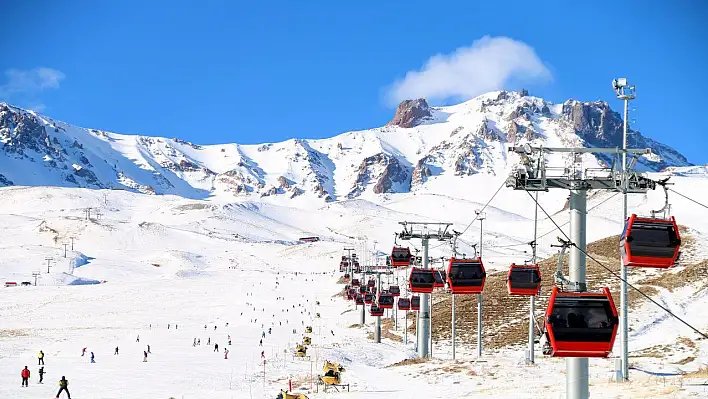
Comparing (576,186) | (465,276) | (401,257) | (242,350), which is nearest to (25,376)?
(465,276)

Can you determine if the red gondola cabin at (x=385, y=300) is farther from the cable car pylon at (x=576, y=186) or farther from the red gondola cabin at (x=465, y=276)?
the cable car pylon at (x=576, y=186)

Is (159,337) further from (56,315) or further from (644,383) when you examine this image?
(644,383)

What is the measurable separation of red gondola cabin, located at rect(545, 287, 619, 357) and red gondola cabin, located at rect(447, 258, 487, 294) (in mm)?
12894

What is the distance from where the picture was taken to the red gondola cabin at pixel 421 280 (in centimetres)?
3972

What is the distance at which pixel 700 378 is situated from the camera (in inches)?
950

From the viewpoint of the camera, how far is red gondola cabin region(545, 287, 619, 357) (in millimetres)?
13922

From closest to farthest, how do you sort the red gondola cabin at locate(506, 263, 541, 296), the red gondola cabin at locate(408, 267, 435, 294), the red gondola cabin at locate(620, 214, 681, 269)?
the red gondola cabin at locate(620, 214, 681, 269) < the red gondola cabin at locate(506, 263, 541, 296) < the red gondola cabin at locate(408, 267, 435, 294)

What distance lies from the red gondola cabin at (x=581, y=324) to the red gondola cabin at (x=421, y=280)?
84.3ft

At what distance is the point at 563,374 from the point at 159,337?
43.3 metres

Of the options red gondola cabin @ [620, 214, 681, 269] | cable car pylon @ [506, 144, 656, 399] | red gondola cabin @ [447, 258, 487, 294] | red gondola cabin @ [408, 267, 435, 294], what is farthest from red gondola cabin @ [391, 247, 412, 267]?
red gondola cabin @ [620, 214, 681, 269]

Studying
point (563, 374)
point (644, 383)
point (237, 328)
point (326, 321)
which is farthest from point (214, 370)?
point (326, 321)

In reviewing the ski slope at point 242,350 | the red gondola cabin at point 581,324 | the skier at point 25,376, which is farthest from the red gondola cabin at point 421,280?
the red gondola cabin at point 581,324

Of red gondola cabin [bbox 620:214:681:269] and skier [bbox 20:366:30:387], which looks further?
skier [bbox 20:366:30:387]

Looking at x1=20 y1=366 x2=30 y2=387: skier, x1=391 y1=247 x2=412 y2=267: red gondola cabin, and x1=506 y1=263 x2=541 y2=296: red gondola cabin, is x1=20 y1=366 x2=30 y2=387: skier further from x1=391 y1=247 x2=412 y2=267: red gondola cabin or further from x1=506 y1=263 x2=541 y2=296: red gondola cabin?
x1=391 y1=247 x2=412 y2=267: red gondola cabin
